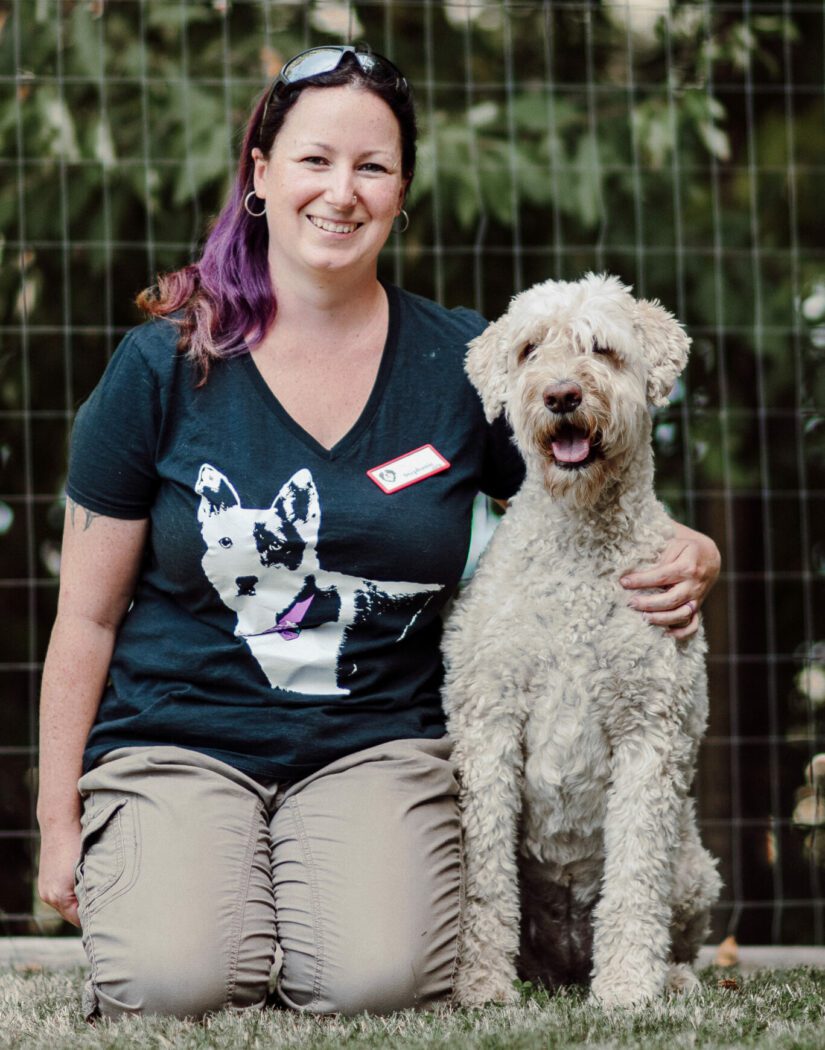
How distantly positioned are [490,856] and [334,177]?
1.43 metres

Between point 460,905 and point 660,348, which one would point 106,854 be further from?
point 660,348

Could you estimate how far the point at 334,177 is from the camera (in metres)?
3.00

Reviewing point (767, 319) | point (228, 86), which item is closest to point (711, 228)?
point (767, 319)

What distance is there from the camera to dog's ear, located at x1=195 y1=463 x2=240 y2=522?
296 cm

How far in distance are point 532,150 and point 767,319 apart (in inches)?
35.2

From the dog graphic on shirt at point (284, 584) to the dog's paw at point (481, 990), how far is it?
2.10 ft

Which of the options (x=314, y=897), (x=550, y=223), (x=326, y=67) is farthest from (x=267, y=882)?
(x=550, y=223)

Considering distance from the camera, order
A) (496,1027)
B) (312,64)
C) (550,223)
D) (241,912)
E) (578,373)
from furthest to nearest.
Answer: (550,223), (312,64), (578,373), (241,912), (496,1027)

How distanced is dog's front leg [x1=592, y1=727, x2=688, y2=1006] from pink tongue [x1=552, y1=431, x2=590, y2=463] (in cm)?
58

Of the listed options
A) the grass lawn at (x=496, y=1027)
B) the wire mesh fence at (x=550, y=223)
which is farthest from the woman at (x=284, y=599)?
the wire mesh fence at (x=550, y=223)

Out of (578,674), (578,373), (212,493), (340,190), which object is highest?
(340,190)

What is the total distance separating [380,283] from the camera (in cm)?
333

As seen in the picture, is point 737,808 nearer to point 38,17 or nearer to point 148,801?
point 148,801

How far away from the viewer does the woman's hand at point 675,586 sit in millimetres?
2963
